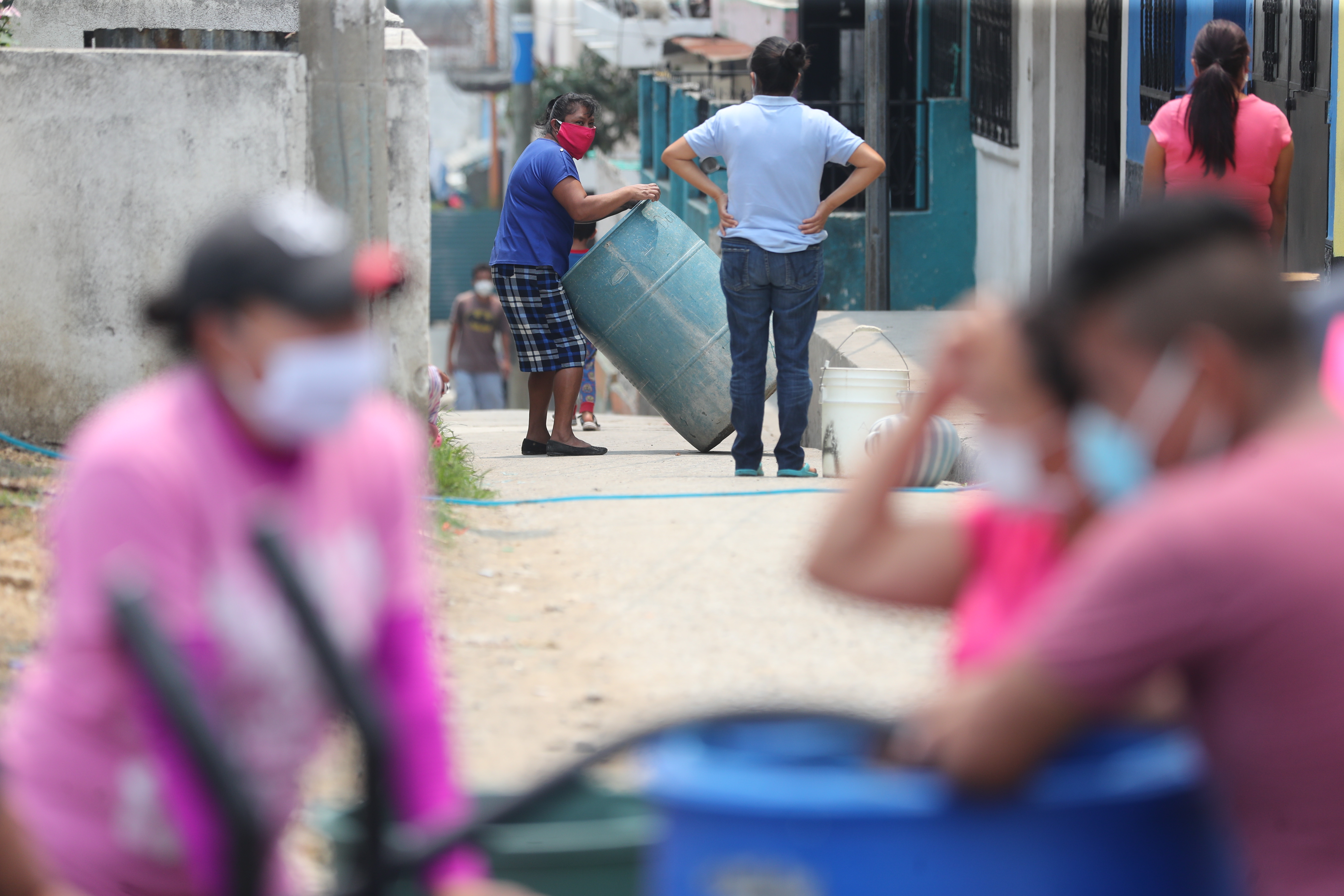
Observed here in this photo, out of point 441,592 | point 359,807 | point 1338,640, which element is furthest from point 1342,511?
point 441,592

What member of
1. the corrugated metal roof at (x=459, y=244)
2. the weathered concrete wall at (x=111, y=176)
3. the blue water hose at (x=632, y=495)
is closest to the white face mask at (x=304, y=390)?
the blue water hose at (x=632, y=495)

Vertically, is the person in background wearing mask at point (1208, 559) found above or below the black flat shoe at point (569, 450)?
above

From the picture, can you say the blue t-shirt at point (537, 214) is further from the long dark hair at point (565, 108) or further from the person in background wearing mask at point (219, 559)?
the person in background wearing mask at point (219, 559)

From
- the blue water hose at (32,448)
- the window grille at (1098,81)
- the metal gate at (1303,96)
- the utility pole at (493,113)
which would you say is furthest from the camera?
the utility pole at (493,113)

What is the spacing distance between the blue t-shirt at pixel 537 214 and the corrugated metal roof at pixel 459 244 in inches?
769

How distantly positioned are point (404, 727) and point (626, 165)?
22536 millimetres

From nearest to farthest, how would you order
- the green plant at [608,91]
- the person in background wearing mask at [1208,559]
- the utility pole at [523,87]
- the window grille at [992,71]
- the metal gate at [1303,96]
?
the person in background wearing mask at [1208,559]
the metal gate at [1303,96]
the window grille at [992,71]
the utility pole at [523,87]
the green plant at [608,91]

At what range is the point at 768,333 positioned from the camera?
6.50 meters

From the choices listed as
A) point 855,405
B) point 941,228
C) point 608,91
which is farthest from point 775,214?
point 608,91

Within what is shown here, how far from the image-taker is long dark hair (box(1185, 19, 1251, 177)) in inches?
228

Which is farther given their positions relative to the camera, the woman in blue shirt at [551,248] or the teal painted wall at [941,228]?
the teal painted wall at [941,228]

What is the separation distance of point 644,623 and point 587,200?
3282 millimetres

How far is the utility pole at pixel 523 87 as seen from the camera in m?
22.9

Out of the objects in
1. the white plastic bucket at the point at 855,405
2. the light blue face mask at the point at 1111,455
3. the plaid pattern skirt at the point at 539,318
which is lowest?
the white plastic bucket at the point at 855,405
